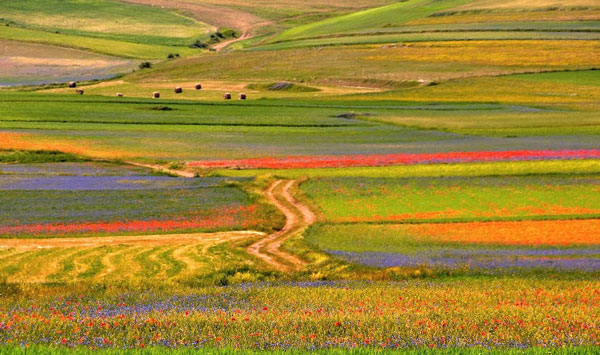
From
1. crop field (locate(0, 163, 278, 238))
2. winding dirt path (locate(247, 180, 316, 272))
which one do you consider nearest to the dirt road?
crop field (locate(0, 163, 278, 238))

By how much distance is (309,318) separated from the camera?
62.2 feet

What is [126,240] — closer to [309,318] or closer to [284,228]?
[284,228]

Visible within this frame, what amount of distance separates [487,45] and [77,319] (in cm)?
14124

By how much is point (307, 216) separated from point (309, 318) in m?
27.3

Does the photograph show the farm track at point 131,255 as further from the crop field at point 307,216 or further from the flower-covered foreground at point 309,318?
the flower-covered foreground at point 309,318

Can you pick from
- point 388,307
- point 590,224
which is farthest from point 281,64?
point 388,307

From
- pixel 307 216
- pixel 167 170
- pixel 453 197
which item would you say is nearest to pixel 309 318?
pixel 307 216

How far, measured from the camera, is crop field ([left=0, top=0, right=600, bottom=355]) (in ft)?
59.9

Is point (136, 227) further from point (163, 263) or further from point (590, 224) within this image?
point (590, 224)

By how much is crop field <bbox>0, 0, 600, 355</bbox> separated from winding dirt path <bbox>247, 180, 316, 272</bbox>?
169 mm

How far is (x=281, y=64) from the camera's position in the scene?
150250 millimetres

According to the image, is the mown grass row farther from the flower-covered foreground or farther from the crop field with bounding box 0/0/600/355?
the flower-covered foreground

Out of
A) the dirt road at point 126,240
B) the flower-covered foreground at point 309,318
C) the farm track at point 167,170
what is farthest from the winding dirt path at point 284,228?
the flower-covered foreground at point 309,318

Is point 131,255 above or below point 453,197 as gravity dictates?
below
